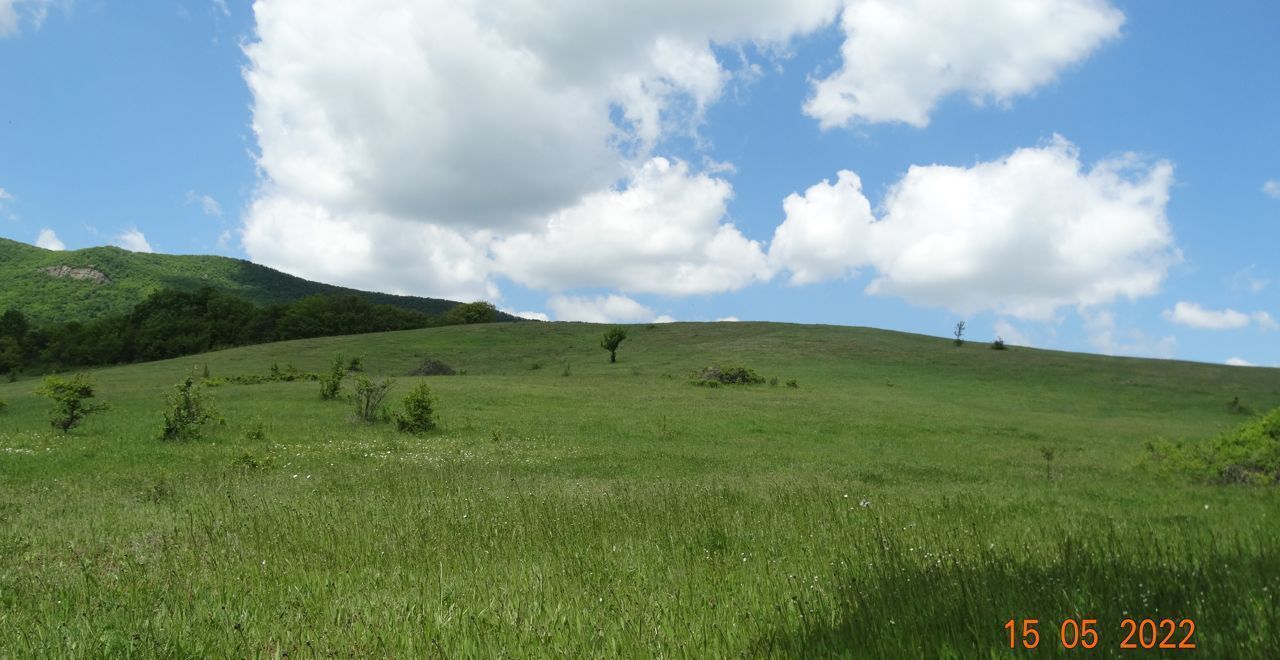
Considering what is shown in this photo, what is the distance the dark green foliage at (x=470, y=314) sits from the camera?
140 metres

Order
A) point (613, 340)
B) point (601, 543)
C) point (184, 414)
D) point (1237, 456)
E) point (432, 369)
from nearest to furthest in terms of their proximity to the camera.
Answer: point (601, 543) → point (1237, 456) → point (184, 414) → point (432, 369) → point (613, 340)

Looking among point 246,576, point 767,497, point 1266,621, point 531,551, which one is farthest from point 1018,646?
point 767,497

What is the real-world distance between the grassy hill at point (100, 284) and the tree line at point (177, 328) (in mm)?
19450

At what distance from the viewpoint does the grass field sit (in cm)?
474

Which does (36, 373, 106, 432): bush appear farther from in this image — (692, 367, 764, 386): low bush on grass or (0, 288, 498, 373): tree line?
(0, 288, 498, 373): tree line

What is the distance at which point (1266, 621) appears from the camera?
13.0ft

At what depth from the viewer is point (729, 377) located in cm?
5597

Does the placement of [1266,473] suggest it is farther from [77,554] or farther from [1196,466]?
[77,554]

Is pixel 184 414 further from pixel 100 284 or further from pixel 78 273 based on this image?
pixel 78 273

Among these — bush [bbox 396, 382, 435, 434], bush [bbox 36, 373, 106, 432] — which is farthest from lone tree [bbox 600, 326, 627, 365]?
bush [bbox 36, 373, 106, 432]

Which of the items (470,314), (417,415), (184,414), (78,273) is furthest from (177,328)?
(417,415)

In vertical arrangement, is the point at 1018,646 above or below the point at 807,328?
below

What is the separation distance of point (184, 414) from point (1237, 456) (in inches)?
1275

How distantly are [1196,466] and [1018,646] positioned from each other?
62.7 ft
